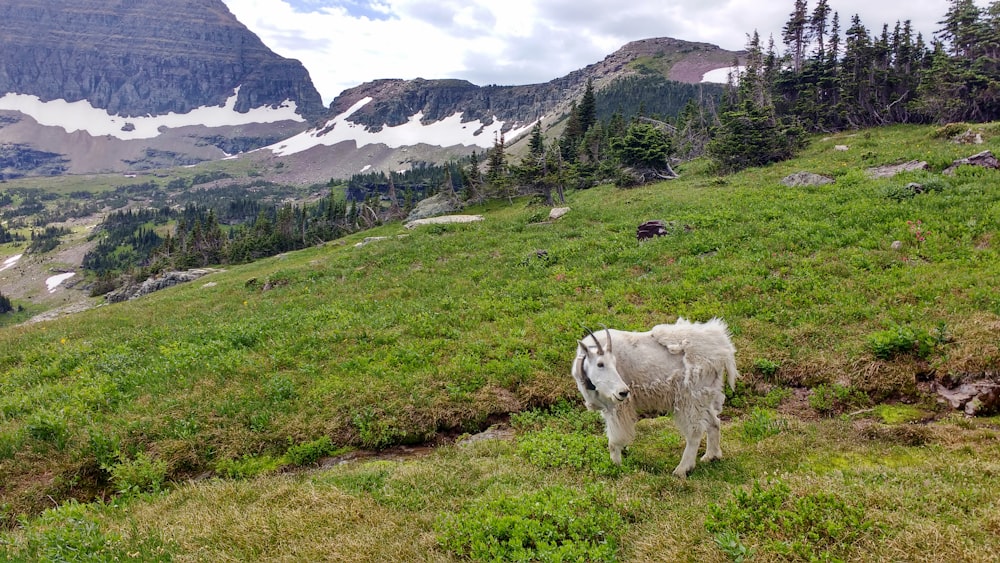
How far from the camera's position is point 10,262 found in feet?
608

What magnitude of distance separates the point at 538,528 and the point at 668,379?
3.49 m

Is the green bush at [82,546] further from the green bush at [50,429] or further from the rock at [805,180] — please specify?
the rock at [805,180]

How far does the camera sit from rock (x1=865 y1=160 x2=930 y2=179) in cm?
2303

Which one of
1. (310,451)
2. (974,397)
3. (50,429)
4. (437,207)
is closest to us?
(974,397)

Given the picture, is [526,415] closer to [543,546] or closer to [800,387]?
[543,546]

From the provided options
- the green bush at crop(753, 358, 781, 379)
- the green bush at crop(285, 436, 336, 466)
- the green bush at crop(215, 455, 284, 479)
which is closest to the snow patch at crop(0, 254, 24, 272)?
the green bush at crop(215, 455, 284, 479)

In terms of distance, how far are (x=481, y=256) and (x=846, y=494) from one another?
2001 cm

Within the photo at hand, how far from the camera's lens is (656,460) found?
321 inches

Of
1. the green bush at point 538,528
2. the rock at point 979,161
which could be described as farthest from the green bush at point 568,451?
the rock at point 979,161

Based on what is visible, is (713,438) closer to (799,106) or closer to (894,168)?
(894,168)

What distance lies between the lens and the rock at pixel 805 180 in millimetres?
25344

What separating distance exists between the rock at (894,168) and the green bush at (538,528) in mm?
25828

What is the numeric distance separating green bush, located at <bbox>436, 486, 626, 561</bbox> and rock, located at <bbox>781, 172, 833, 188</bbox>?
25.8 m

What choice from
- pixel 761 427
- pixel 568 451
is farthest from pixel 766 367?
pixel 568 451
